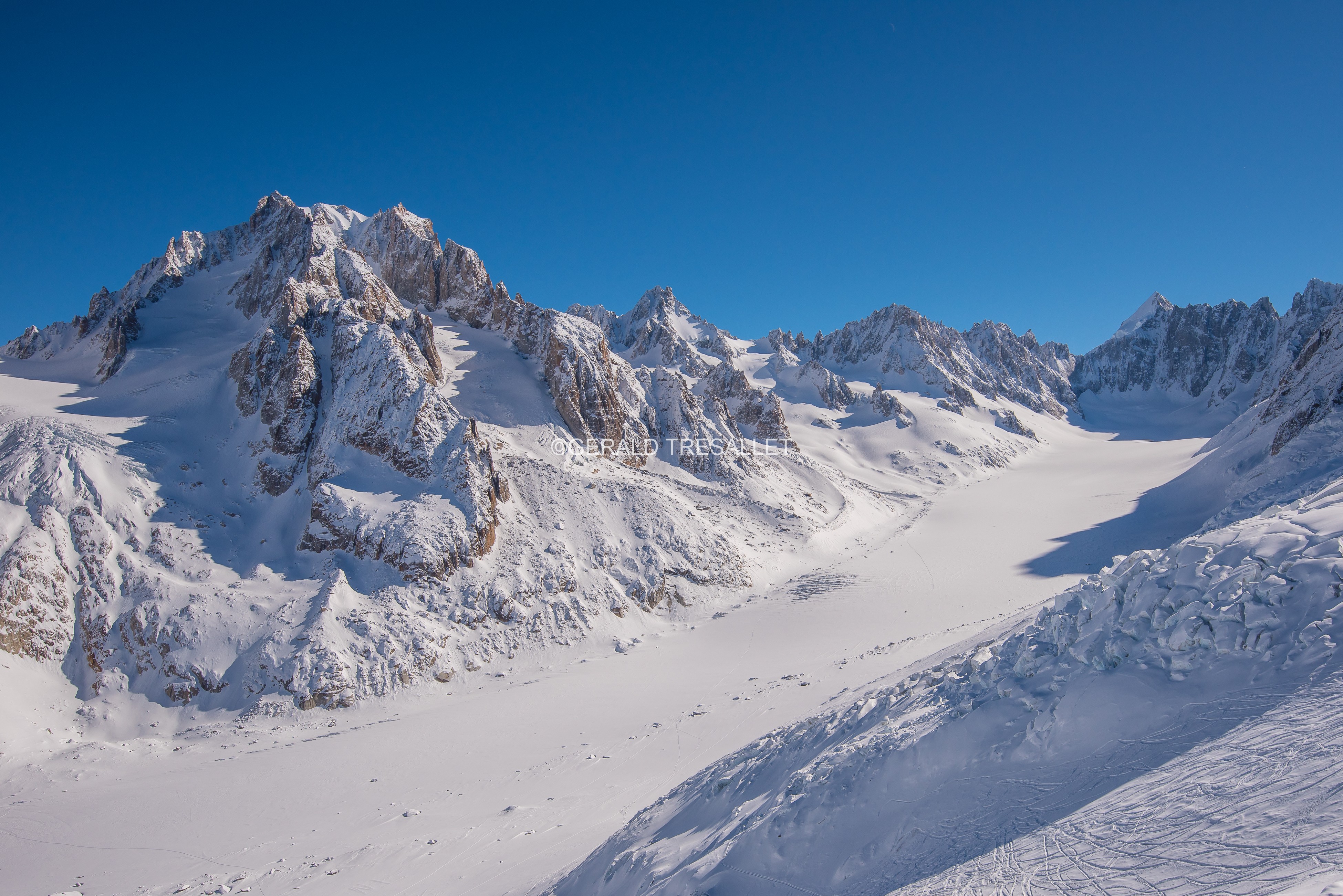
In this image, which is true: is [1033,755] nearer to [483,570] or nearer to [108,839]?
[108,839]

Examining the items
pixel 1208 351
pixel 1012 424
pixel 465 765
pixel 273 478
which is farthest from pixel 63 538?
pixel 1208 351

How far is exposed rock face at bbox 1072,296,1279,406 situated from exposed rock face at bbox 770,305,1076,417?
1412cm

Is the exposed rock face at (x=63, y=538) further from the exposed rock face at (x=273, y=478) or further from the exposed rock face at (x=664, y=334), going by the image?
the exposed rock face at (x=664, y=334)

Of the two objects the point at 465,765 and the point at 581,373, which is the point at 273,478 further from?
the point at 465,765

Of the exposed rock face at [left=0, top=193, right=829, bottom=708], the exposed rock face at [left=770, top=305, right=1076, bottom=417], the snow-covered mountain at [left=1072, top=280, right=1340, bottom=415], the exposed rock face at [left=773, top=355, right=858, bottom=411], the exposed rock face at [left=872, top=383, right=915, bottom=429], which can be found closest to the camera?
the exposed rock face at [left=0, top=193, right=829, bottom=708]

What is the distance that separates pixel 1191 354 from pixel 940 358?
73358 millimetres

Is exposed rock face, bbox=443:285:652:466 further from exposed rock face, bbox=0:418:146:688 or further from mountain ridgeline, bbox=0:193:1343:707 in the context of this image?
exposed rock face, bbox=0:418:146:688

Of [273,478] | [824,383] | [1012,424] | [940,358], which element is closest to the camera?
[273,478]

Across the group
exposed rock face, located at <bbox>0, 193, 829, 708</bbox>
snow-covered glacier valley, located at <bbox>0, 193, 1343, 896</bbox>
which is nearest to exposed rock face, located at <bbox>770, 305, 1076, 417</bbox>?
snow-covered glacier valley, located at <bbox>0, 193, 1343, 896</bbox>

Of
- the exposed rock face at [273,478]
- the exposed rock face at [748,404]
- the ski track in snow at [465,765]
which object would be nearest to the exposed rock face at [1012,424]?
the exposed rock face at [748,404]

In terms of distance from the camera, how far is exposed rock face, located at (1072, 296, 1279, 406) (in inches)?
4692

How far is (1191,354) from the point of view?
13438 centimetres

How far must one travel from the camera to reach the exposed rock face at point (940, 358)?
107625 mm

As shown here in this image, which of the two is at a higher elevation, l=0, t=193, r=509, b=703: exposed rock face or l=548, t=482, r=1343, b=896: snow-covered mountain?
l=0, t=193, r=509, b=703: exposed rock face
